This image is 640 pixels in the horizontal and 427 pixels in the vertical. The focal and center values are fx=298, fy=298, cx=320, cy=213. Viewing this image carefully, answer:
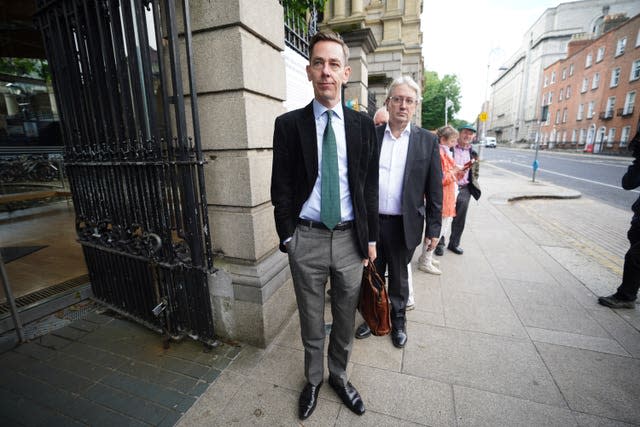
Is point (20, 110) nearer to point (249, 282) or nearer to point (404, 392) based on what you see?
point (249, 282)

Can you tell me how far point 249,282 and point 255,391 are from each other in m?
0.88

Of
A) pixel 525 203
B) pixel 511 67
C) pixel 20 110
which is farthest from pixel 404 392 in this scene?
pixel 511 67

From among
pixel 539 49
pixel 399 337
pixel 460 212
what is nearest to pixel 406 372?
pixel 399 337

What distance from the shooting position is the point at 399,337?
2898 mm

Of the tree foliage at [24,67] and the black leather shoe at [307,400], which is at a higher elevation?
the tree foliage at [24,67]

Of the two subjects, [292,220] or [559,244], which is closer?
[292,220]

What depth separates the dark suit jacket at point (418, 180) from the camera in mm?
2668

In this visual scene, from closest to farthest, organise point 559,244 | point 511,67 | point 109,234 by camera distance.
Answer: point 109,234 → point 559,244 → point 511,67

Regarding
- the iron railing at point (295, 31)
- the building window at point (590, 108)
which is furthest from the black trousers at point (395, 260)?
the building window at point (590, 108)

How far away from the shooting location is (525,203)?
9.63m

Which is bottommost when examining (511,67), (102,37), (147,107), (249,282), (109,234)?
(249,282)

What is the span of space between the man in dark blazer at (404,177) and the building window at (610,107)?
4170cm

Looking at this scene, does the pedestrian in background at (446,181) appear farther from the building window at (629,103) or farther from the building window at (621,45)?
the building window at (621,45)

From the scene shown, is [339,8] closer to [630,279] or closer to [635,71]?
[630,279]
